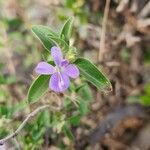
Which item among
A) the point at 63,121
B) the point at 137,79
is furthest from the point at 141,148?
the point at 63,121

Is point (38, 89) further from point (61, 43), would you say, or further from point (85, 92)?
point (85, 92)

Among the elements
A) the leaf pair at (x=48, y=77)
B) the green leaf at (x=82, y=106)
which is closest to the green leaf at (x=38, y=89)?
the leaf pair at (x=48, y=77)

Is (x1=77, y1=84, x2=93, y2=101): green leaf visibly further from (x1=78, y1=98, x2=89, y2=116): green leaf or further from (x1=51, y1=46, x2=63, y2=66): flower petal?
(x1=51, y1=46, x2=63, y2=66): flower petal

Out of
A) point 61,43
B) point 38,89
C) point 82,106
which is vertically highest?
point 61,43

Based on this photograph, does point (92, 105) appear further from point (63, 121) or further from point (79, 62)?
point (79, 62)

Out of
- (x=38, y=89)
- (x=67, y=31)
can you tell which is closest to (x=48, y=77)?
(x=38, y=89)

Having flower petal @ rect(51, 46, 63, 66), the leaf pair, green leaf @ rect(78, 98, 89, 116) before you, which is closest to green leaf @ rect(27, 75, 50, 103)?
the leaf pair
